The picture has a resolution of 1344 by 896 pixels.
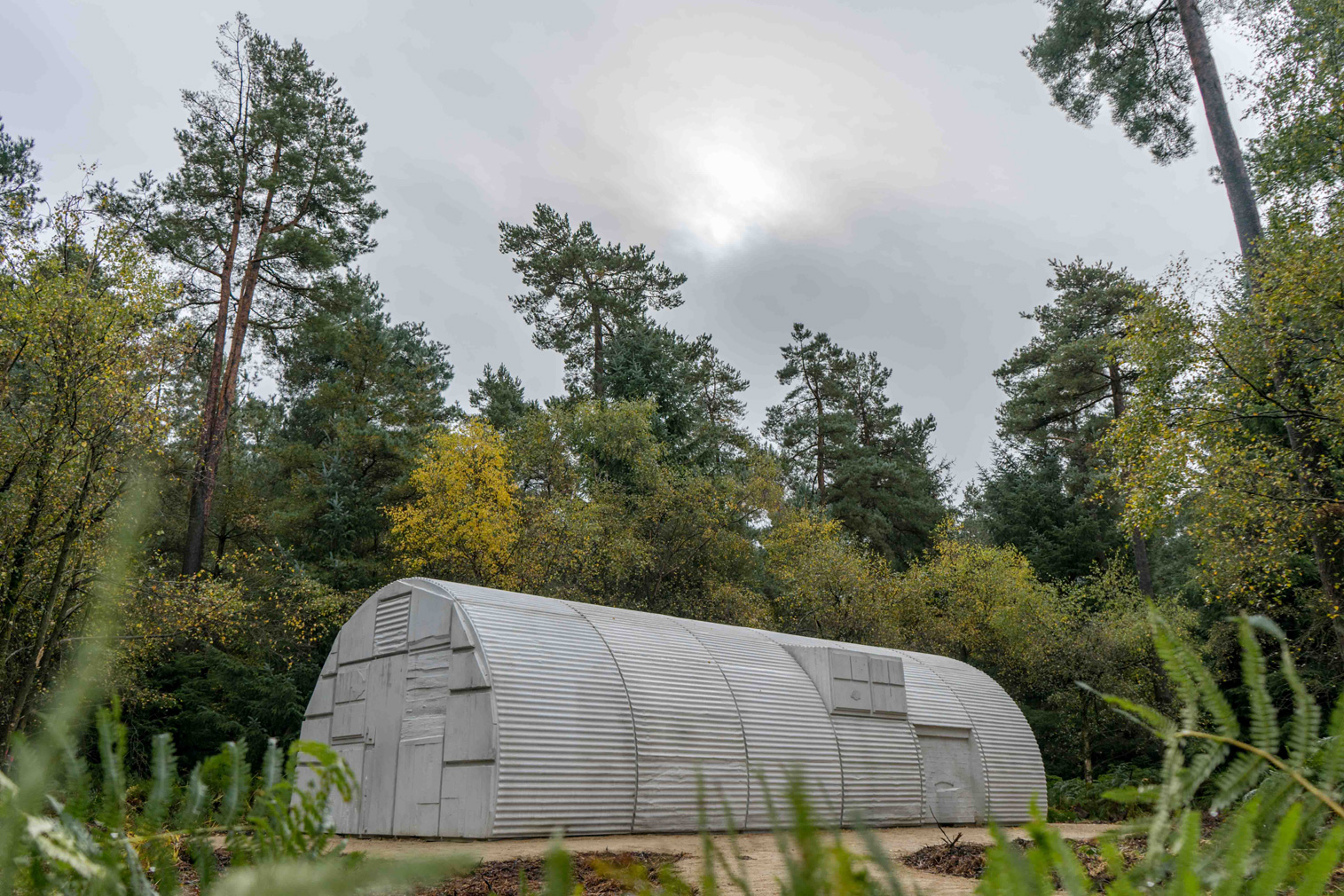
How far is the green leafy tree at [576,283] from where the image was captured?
99.8 feet

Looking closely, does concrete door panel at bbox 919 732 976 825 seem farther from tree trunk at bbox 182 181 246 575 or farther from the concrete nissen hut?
tree trunk at bbox 182 181 246 575

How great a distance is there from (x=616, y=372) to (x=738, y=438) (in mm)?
7470

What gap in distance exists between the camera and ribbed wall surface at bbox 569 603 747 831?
31.9 ft

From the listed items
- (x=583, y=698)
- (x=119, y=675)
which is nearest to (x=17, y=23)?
(x=119, y=675)

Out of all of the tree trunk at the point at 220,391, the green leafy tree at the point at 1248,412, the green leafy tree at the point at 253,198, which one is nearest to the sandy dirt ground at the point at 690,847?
the green leafy tree at the point at 1248,412

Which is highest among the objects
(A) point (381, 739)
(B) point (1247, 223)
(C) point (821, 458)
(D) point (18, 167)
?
(D) point (18, 167)

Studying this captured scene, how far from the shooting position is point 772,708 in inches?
451

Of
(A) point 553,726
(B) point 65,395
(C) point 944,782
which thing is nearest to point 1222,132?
(C) point 944,782

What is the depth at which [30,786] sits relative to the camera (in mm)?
538

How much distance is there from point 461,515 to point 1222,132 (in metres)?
16.5

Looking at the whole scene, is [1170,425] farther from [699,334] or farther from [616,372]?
[699,334]

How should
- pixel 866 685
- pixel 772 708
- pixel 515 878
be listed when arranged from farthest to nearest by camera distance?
pixel 866 685
pixel 772 708
pixel 515 878

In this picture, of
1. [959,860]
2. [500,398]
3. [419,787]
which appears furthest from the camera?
[500,398]

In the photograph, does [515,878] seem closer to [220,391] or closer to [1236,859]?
[1236,859]
